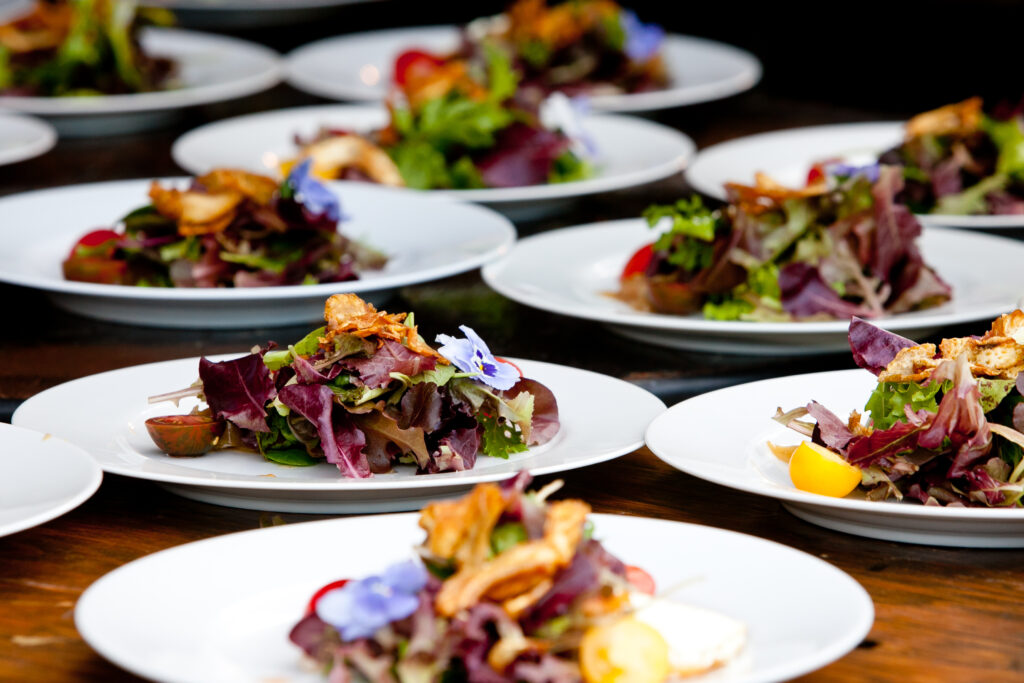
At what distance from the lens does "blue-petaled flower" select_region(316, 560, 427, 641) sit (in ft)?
2.85

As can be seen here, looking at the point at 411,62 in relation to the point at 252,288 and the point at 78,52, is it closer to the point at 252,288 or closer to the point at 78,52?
the point at 78,52

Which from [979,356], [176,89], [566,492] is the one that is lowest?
[566,492]

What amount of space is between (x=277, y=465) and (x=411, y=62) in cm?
211

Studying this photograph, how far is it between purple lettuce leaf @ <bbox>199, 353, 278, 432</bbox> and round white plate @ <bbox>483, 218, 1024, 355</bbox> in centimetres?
44

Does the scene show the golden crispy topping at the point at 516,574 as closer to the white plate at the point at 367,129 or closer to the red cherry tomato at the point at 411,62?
the white plate at the point at 367,129

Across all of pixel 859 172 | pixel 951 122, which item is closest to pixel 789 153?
pixel 951 122

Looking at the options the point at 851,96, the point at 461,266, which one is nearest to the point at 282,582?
the point at 461,266

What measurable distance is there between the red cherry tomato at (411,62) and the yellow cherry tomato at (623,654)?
7.69 feet

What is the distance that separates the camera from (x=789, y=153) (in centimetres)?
269

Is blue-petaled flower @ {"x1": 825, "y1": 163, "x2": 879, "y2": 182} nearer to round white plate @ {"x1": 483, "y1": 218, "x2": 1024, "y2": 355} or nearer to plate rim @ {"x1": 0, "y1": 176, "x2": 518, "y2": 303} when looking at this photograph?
round white plate @ {"x1": 483, "y1": 218, "x2": 1024, "y2": 355}

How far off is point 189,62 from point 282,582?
102 inches

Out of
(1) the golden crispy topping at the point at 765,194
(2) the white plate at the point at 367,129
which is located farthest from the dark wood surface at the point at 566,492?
(2) the white plate at the point at 367,129

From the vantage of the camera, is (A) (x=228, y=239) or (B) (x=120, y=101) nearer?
(A) (x=228, y=239)

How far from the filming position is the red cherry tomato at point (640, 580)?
0.97 metres
